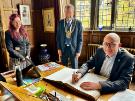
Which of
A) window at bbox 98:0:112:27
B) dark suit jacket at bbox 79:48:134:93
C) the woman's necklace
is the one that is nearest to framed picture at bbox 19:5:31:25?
the woman's necklace

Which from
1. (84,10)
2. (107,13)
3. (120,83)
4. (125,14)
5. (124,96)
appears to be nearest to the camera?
(124,96)

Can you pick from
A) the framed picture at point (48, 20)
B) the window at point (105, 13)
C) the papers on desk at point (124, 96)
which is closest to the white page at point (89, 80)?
the papers on desk at point (124, 96)

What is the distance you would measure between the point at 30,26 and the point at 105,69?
3173 mm

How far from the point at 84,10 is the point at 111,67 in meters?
2.75

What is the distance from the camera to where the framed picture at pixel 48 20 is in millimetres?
4281

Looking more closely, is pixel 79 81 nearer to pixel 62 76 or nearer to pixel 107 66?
pixel 62 76

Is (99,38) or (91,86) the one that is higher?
(99,38)

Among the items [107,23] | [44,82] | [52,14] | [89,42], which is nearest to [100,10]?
[107,23]

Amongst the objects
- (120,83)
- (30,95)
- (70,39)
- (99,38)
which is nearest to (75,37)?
(70,39)

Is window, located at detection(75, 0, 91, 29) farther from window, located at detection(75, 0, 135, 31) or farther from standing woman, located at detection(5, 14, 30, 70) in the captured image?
standing woman, located at detection(5, 14, 30, 70)

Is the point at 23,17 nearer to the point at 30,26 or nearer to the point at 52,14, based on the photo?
the point at 30,26

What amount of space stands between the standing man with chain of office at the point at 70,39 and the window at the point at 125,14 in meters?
1.27

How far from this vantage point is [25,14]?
Result: 13.7 feet

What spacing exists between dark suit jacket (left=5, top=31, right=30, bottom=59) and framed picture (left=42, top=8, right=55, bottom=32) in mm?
1879
